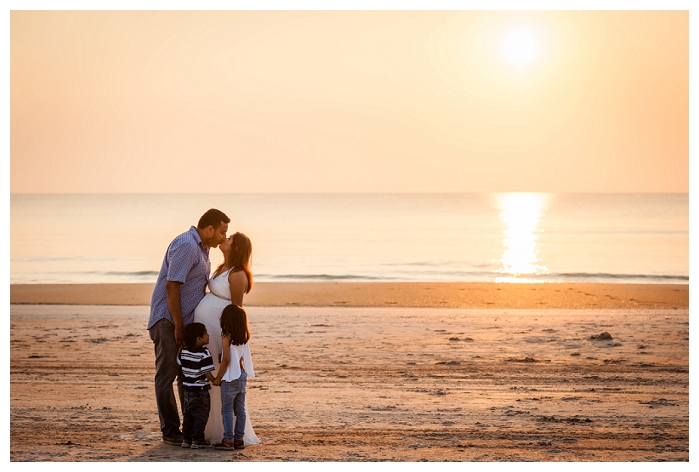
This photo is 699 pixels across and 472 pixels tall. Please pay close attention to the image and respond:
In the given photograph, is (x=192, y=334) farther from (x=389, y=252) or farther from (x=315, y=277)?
(x=389, y=252)

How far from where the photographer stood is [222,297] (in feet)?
21.3

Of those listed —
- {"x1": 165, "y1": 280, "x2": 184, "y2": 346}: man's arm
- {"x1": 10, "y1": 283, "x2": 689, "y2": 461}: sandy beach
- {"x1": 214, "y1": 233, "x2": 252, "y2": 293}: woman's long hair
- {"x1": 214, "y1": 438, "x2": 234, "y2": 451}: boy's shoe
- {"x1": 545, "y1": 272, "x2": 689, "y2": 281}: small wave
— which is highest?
{"x1": 545, "y1": 272, "x2": 689, "y2": 281}: small wave

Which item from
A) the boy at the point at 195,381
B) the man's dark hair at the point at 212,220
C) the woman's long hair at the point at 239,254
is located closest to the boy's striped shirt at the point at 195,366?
the boy at the point at 195,381

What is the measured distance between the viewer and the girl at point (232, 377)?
6.32 m

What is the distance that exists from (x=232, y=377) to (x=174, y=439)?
0.73 metres

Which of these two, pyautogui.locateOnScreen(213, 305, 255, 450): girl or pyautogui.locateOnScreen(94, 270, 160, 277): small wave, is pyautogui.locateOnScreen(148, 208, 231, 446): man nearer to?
pyautogui.locateOnScreen(213, 305, 255, 450): girl

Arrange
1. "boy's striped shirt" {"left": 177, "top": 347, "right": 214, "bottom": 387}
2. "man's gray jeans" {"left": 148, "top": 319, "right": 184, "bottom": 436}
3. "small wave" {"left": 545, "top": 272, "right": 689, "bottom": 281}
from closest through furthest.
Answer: "boy's striped shirt" {"left": 177, "top": 347, "right": 214, "bottom": 387} → "man's gray jeans" {"left": 148, "top": 319, "right": 184, "bottom": 436} → "small wave" {"left": 545, "top": 272, "right": 689, "bottom": 281}

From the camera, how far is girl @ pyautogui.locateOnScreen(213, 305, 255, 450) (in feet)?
20.7

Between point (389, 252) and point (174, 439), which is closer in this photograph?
point (174, 439)

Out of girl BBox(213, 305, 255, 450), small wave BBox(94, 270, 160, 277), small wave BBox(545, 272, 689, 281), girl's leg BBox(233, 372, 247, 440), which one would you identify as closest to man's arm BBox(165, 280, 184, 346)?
girl BBox(213, 305, 255, 450)

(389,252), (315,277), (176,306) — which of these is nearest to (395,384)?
(176,306)

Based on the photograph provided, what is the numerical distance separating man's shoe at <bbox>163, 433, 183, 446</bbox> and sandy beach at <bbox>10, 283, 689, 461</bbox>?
17 cm

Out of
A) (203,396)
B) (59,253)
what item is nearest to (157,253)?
(59,253)

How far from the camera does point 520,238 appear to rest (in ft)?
154
